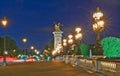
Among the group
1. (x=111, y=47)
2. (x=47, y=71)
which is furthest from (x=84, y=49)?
(x=47, y=71)

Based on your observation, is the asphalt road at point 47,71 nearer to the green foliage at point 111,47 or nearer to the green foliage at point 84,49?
the green foliage at point 111,47

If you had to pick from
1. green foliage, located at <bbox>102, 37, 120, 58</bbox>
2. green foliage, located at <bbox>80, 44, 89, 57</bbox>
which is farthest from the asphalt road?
green foliage, located at <bbox>80, 44, 89, 57</bbox>

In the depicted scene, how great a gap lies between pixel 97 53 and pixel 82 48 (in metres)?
19.0

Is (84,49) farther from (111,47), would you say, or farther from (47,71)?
(47,71)

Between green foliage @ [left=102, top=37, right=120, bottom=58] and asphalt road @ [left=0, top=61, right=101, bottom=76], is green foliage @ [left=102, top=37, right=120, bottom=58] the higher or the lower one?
the higher one

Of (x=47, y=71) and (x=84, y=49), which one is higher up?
(x=84, y=49)

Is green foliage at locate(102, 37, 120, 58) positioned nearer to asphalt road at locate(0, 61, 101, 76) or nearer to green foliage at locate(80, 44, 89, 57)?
asphalt road at locate(0, 61, 101, 76)

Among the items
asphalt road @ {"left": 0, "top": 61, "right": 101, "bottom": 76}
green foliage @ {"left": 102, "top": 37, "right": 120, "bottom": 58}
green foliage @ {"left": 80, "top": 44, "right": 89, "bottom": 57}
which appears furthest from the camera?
green foliage @ {"left": 80, "top": 44, "right": 89, "bottom": 57}

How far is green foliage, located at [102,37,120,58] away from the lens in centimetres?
4319

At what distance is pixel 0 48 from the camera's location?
13938 cm

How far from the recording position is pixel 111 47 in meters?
43.5

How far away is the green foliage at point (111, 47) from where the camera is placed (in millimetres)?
43188

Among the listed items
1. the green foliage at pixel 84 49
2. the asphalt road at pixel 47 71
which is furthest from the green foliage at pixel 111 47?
the green foliage at pixel 84 49

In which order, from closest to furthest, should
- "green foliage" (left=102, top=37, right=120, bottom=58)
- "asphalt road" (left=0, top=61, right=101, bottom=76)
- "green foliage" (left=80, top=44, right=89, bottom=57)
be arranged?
"asphalt road" (left=0, top=61, right=101, bottom=76) → "green foliage" (left=102, top=37, right=120, bottom=58) → "green foliage" (left=80, top=44, right=89, bottom=57)
